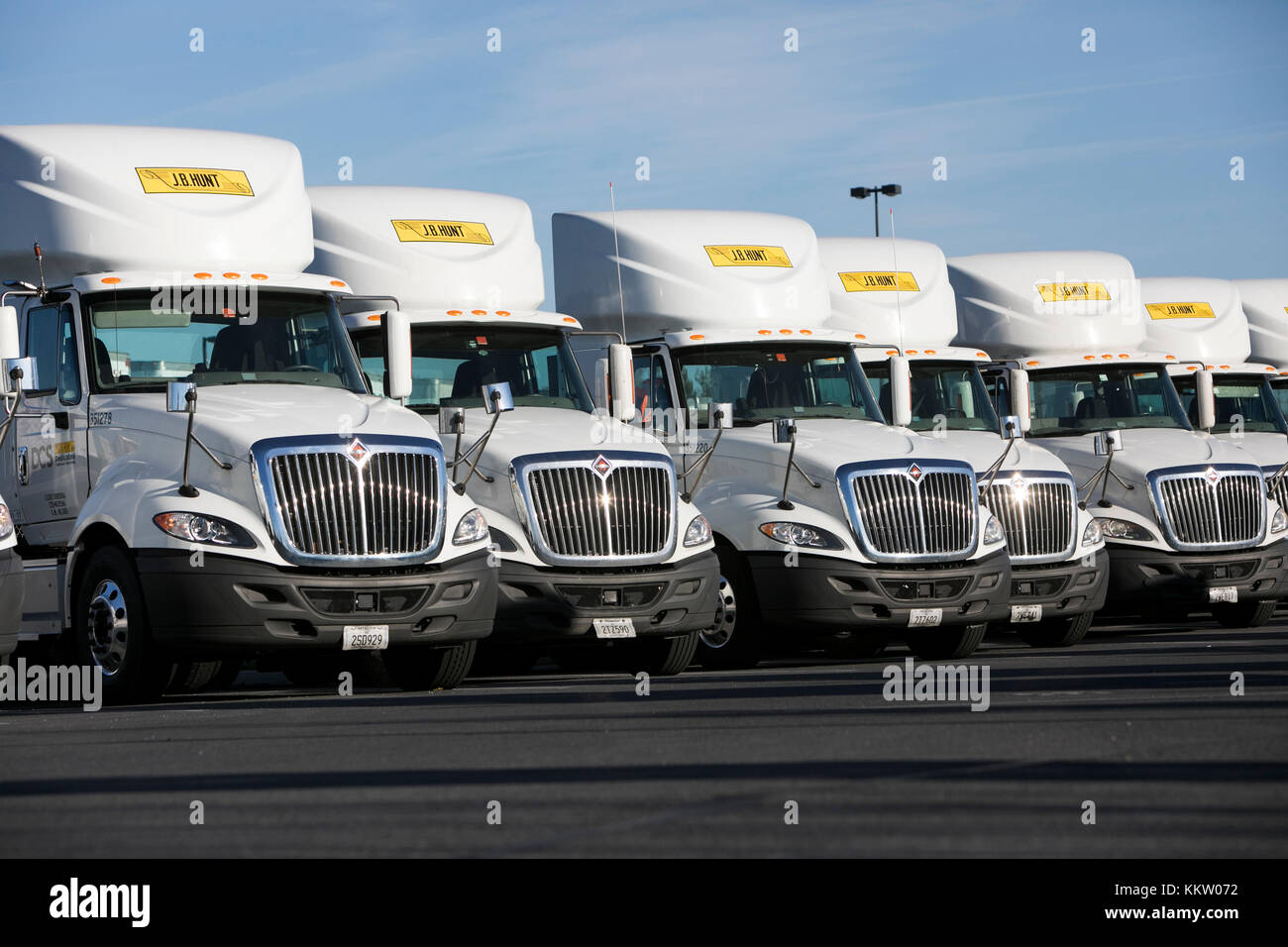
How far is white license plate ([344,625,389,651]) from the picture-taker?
13.1 meters

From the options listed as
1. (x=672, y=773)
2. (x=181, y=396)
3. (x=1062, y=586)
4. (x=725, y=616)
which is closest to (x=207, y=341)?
(x=181, y=396)

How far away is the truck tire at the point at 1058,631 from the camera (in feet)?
60.6

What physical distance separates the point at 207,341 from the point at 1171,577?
963cm

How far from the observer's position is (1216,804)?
772 centimetres

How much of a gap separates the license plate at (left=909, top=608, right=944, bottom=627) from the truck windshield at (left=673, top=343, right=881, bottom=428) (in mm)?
2285

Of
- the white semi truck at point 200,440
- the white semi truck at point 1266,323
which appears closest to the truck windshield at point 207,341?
the white semi truck at point 200,440

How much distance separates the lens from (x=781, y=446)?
16.4 meters

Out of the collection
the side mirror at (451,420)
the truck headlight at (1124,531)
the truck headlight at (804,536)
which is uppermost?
the side mirror at (451,420)

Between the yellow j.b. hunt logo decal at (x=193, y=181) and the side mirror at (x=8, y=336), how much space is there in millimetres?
1613

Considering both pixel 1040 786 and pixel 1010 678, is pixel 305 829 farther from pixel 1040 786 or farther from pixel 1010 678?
pixel 1010 678

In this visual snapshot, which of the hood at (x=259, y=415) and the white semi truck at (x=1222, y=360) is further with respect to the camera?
the white semi truck at (x=1222, y=360)

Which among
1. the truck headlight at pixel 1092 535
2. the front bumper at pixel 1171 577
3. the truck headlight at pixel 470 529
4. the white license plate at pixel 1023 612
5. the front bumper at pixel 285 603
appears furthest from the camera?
the front bumper at pixel 1171 577

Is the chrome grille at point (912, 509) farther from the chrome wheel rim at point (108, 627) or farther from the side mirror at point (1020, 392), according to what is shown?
the chrome wheel rim at point (108, 627)

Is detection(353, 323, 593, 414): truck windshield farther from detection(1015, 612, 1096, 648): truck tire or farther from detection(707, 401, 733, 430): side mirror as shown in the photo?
detection(1015, 612, 1096, 648): truck tire
